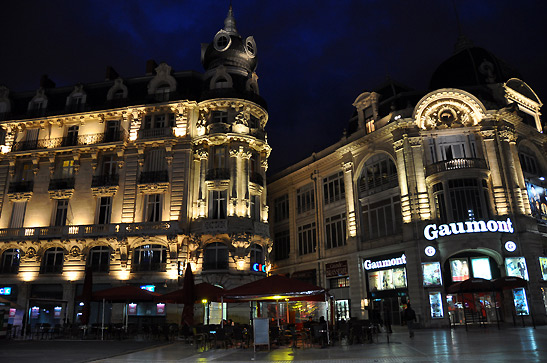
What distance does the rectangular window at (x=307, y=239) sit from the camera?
4096 cm

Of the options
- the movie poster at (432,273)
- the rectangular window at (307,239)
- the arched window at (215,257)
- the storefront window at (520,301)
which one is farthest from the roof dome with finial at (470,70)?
the arched window at (215,257)

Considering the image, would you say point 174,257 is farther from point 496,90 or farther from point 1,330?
point 496,90

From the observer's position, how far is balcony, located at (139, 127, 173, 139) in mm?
35812

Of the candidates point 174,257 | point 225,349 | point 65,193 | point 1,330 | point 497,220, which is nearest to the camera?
point 225,349

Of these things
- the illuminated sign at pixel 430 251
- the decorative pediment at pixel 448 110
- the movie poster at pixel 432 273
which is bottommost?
the movie poster at pixel 432 273

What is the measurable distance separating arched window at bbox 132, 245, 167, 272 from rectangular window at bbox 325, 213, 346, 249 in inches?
574

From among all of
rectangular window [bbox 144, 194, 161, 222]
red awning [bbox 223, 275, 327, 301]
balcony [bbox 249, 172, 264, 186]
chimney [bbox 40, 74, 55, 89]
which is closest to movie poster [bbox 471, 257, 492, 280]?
balcony [bbox 249, 172, 264, 186]

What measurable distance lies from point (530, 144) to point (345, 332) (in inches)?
1041

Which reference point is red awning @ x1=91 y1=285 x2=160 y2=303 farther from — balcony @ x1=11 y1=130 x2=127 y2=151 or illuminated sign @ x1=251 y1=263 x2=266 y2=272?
balcony @ x1=11 y1=130 x2=127 y2=151

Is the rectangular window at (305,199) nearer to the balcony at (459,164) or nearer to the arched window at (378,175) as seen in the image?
the arched window at (378,175)

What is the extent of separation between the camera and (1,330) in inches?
944

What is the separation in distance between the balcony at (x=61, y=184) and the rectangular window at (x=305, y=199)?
20905 millimetres

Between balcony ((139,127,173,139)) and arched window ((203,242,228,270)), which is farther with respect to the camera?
balcony ((139,127,173,139))

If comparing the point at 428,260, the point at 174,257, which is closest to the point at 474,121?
the point at 428,260
